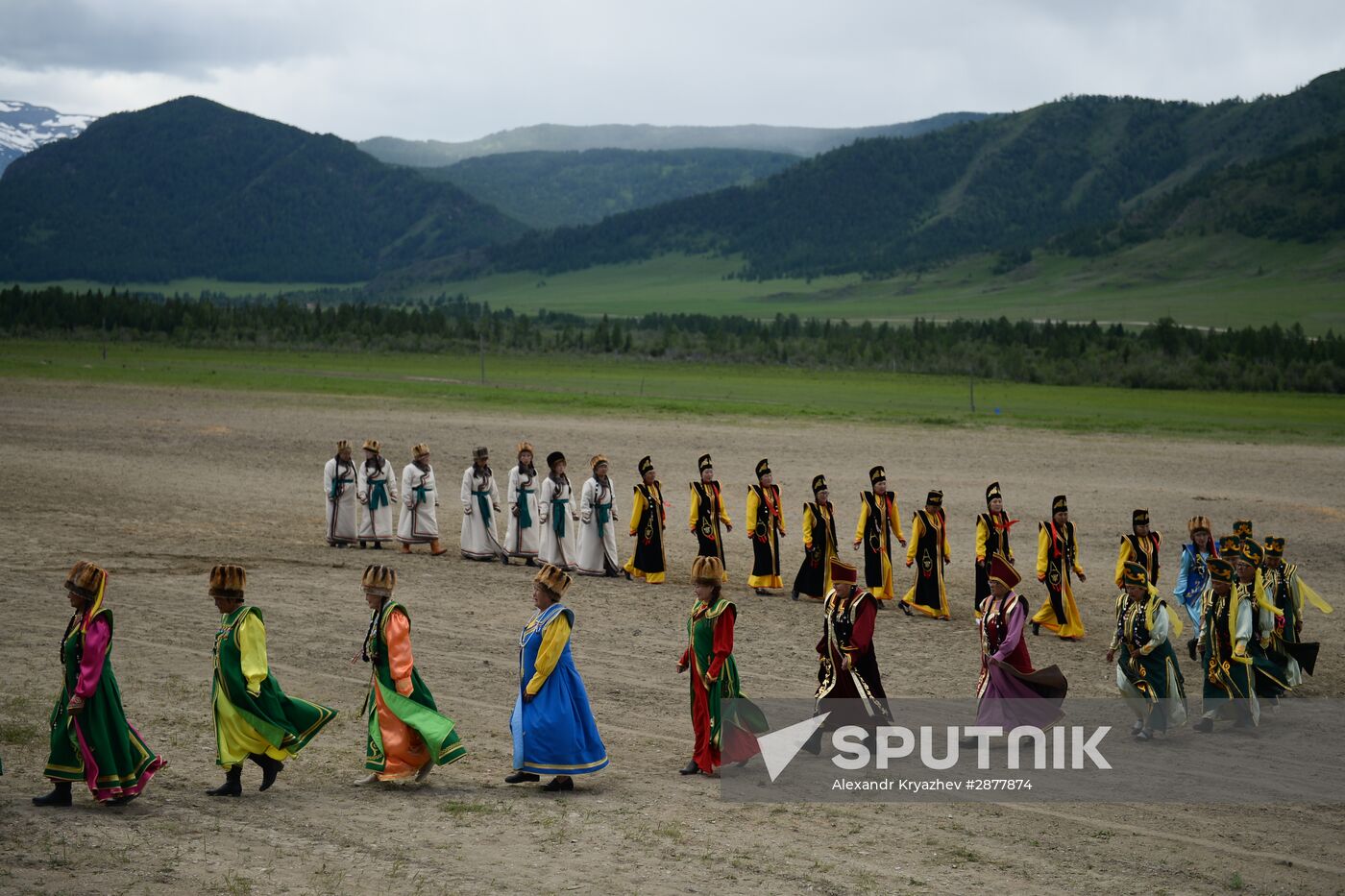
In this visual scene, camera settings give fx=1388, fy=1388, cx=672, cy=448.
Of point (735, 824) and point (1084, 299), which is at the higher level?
point (1084, 299)

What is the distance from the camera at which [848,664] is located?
10039 millimetres

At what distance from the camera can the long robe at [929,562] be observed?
53.1ft

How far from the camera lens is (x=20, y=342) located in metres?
61.4

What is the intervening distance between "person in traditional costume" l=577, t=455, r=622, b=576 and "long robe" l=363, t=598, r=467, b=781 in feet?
28.5

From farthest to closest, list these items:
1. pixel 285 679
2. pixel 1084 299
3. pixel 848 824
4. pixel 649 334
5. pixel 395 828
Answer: pixel 1084 299, pixel 649 334, pixel 285 679, pixel 848 824, pixel 395 828

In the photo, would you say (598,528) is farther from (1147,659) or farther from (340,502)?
(1147,659)

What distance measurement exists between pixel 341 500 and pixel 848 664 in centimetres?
1082

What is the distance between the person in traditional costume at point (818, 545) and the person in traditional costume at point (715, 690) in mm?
6803

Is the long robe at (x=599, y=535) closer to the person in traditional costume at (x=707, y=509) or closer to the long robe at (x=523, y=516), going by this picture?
the long robe at (x=523, y=516)

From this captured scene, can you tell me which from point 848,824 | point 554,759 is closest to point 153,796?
point 554,759

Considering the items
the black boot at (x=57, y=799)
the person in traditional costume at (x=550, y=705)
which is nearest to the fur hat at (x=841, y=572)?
the person in traditional costume at (x=550, y=705)

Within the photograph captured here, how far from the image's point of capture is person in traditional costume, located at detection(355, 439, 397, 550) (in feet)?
61.7

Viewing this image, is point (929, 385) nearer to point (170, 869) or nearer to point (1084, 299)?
point (170, 869)

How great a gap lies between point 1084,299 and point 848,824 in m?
126
